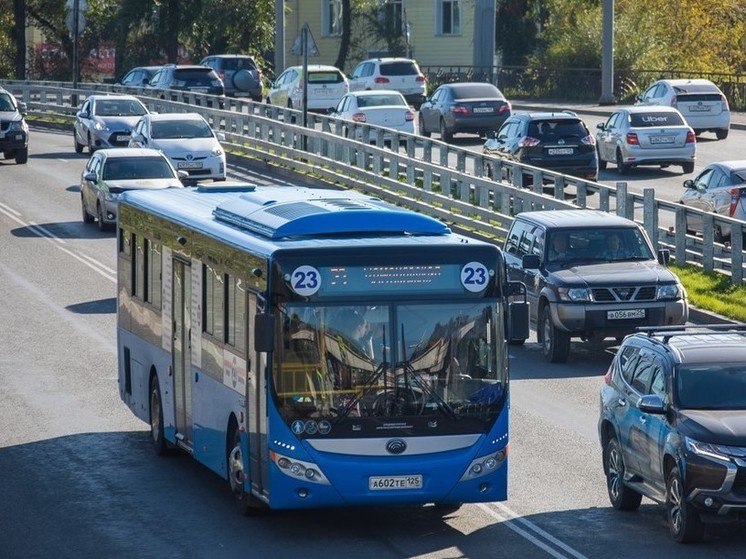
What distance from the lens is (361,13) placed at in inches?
3324

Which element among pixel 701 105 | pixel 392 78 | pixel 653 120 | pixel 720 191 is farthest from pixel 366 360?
pixel 392 78

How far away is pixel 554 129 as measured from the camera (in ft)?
122

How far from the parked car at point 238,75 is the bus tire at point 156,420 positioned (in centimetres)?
4843

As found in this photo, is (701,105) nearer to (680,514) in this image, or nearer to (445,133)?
(445,133)

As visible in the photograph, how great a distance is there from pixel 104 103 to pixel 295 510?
113 feet

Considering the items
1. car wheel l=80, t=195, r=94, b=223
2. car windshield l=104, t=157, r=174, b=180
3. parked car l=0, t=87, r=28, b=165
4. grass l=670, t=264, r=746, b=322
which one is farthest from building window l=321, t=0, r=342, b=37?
grass l=670, t=264, r=746, b=322

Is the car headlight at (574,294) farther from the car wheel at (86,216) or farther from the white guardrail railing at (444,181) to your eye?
the car wheel at (86,216)

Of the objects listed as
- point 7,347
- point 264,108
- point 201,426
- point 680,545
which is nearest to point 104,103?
point 264,108

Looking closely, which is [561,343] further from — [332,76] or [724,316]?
[332,76]

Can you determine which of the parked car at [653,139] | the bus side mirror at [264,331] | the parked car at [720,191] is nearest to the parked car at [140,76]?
the parked car at [653,139]

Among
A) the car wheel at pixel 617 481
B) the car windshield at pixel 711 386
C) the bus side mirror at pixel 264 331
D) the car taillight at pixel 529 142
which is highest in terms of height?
the bus side mirror at pixel 264 331

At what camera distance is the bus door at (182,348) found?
1495 cm

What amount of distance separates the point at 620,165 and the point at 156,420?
1048 inches

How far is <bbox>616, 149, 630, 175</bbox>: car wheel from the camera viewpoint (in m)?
41.1
